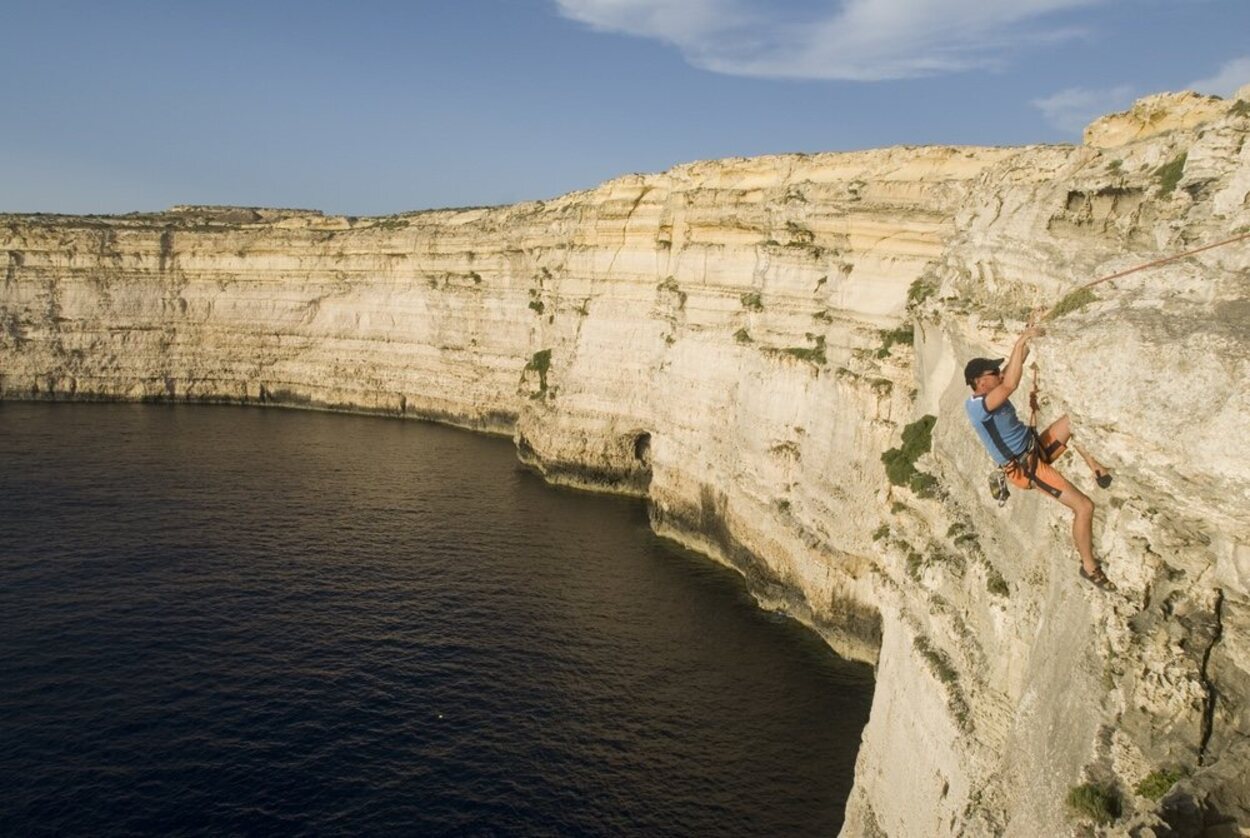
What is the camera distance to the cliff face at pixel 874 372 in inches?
321

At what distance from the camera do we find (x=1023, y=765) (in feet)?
34.6

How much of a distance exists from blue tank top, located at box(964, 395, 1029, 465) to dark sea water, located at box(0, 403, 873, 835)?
46.2ft

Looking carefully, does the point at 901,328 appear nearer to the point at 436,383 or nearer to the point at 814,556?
the point at 814,556

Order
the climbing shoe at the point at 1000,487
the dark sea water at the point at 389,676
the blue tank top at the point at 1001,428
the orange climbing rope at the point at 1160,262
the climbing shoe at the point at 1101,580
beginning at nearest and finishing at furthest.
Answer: the orange climbing rope at the point at 1160,262 < the climbing shoe at the point at 1101,580 < the blue tank top at the point at 1001,428 < the climbing shoe at the point at 1000,487 < the dark sea water at the point at 389,676

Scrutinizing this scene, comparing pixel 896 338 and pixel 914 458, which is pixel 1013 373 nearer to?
pixel 914 458

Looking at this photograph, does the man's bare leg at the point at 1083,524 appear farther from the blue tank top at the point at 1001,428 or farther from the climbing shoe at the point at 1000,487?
the climbing shoe at the point at 1000,487

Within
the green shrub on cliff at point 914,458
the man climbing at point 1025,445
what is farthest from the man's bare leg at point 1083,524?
the green shrub on cliff at point 914,458

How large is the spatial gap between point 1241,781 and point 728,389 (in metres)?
31.3

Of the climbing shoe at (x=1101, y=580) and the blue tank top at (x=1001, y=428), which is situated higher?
the blue tank top at (x=1001, y=428)

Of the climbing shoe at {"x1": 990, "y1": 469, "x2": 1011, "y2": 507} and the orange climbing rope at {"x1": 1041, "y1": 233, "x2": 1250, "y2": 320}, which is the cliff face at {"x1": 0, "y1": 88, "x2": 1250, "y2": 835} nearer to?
the orange climbing rope at {"x1": 1041, "y1": 233, "x2": 1250, "y2": 320}

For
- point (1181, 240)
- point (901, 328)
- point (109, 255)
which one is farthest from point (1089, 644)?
point (109, 255)

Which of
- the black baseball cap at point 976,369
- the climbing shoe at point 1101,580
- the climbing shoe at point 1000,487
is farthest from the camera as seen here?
the climbing shoe at point 1000,487

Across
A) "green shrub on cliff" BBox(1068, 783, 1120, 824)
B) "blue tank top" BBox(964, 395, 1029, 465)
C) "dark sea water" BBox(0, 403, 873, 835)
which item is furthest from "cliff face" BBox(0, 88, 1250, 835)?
"dark sea water" BBox(0, 403, 873, 835)

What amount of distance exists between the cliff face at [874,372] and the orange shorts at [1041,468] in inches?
24.3
